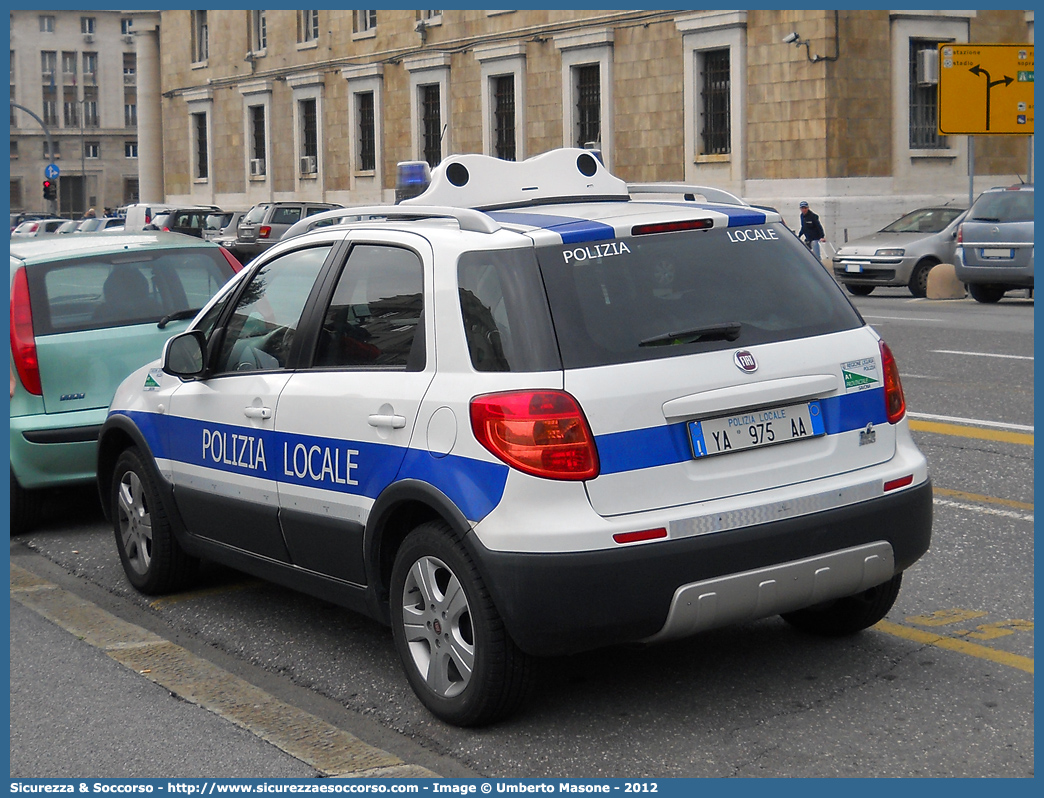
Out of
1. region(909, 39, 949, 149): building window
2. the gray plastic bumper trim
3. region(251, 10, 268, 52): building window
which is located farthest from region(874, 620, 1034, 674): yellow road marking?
region(251, 10, 268, 52): building window

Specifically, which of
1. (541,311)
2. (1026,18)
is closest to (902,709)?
(541,311)

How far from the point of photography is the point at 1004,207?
22109 millimetres

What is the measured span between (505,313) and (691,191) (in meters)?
1.66

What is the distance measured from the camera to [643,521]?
13.5 feet

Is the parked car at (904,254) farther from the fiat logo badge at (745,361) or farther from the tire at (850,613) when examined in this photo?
the fiat logo badge at (745,361)

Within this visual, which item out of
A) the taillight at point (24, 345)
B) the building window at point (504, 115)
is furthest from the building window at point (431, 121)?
the taillight at point (24, 345)

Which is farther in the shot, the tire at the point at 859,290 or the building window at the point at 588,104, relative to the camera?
the building window at the point at 588,104

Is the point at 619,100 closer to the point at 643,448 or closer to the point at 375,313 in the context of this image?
the point at 375,313

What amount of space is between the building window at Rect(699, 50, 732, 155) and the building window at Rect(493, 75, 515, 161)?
703 centimetres

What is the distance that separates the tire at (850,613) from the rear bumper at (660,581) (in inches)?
25.1

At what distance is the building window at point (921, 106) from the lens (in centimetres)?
3266

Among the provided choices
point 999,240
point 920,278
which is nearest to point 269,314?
point 999,240

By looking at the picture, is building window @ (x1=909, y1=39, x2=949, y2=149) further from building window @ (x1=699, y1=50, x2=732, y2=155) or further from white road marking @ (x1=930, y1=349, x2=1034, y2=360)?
white road marking @ (x1=930, y1=349, x2=1034, y2=360)
